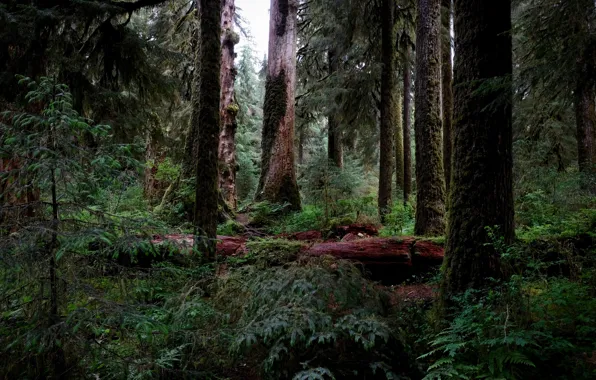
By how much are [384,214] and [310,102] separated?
22.7ft

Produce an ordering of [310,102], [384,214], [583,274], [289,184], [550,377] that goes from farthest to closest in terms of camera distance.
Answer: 1. [310,102]
2. [289,184]
3. [384,214]
4. [583,274]
5. [550,377]

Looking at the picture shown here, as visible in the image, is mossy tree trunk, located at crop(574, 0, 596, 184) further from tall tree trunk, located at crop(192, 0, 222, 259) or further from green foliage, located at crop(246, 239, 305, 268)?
tall tree trunk, located at crop(192, 0, 222, 259)

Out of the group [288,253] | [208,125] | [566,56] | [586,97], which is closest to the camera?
[566,56]

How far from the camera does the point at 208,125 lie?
594 centimetres

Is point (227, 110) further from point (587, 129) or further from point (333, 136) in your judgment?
point (587, 129)

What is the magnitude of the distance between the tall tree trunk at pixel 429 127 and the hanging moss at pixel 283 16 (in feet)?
14.3

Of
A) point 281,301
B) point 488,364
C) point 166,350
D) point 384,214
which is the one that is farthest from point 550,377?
point 384,214

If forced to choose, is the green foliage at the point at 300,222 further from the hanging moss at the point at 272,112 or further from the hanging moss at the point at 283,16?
the hanging moss at the point at 283,16

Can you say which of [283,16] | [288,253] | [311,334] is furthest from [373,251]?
[283,16]

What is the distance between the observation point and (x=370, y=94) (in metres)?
15.9

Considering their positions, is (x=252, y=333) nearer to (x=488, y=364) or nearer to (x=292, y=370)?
(x=292, y=370)

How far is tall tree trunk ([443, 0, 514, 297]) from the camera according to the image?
13.3ft

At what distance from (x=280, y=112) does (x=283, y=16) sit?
287cm

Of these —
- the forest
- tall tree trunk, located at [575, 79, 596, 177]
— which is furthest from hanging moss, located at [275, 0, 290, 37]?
tall tree trunk, located at [575, 79, 596, 177]
